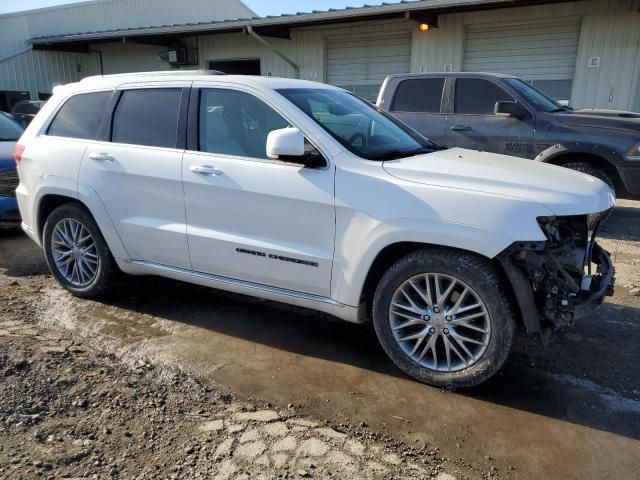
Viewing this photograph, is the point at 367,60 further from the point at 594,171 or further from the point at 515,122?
the point at 594,171

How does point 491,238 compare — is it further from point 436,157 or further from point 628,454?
point 628,454

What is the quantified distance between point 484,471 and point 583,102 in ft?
34.7

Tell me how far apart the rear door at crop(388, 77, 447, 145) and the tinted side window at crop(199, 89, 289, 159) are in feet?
14.2

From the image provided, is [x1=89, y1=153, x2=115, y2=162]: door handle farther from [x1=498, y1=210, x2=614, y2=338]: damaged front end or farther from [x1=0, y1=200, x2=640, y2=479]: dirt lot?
[x1=498, y1=210, x2=614, y2=338]: damaged front end

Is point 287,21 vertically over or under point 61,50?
over

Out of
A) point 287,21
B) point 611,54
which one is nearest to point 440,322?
point 611,54

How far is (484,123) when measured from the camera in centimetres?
724

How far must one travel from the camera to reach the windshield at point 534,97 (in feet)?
23.1

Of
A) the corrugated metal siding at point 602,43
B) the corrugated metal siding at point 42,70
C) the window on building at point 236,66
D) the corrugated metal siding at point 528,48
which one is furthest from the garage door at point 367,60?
the corrugated metal siding at point 42,70

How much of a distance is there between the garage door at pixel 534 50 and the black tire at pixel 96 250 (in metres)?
10.2

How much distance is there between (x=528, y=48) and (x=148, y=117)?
9.90 metres

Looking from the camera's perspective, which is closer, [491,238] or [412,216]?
[491,238]

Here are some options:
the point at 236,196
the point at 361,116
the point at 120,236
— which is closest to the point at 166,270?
the point at 120,236

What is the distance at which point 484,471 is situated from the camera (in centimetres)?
252
